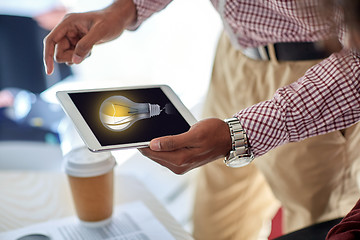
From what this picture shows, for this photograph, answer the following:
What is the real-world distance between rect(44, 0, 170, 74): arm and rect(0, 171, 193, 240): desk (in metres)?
0.27

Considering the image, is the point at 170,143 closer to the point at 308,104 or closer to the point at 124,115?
the point at 124,115

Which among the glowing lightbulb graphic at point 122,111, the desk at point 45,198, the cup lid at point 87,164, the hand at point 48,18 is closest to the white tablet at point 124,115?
the glowing lightbulb graphic at point 122,111

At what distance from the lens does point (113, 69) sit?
9.16 ft

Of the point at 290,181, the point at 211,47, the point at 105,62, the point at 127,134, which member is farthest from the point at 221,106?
the point at 105,62

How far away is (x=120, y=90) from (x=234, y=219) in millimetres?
692

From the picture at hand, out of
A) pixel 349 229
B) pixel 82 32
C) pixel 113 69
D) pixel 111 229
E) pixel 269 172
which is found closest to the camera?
pixel 349 229

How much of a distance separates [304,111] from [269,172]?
357 mm

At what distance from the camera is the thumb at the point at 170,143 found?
79 cm

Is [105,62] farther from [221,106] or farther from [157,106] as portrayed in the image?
[157,106]

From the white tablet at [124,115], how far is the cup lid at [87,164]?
11 cm

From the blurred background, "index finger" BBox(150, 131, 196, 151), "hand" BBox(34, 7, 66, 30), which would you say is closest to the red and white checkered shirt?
"index finger" BBox(150, 131, 196, 151)

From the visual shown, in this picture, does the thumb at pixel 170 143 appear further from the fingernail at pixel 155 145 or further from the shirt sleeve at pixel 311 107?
the shirt sleeve at pixel 311 107

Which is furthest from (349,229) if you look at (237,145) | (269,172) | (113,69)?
(113,69)

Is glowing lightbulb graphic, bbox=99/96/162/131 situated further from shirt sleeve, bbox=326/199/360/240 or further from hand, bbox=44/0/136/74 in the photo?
shirt sleeve, bbox=326/199/360/240
